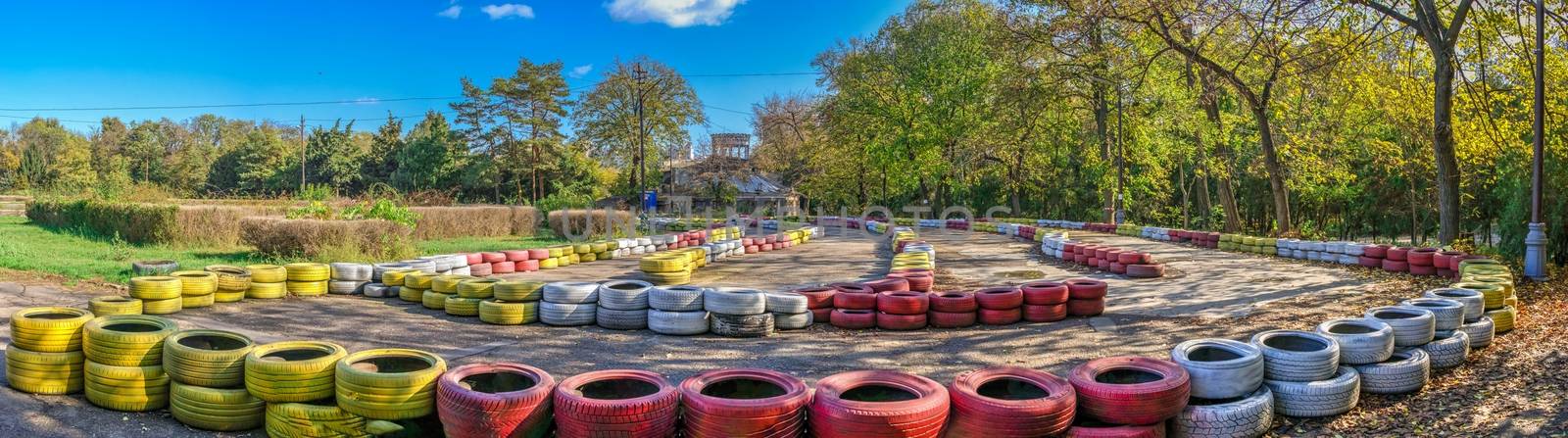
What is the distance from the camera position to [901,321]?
7422 mm

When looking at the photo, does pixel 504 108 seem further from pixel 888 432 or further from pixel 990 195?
pixel 888 432

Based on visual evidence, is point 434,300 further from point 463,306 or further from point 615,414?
A: point 615,414

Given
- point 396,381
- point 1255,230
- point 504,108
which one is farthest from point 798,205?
point 396,381

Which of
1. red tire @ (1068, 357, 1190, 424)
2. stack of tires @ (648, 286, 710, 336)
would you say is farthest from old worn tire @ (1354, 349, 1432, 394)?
stack of tires @ (648, 286, 710, 336)

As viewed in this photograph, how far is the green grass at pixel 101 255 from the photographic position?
10.6 m

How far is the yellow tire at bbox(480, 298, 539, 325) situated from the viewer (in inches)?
301

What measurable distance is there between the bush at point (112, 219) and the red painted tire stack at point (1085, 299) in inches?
648

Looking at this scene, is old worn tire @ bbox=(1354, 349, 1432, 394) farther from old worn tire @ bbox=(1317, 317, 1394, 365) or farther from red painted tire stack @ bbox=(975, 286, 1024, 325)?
red painted tire stack @ bbox=(975, 286, 1024, 325)

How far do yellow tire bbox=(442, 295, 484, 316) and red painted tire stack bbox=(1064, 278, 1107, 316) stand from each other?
223 inches

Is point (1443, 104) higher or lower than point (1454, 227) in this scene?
higher

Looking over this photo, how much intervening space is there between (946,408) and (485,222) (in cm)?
2102

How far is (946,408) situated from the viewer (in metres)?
3.68

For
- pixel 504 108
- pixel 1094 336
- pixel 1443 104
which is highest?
pixel 504 108

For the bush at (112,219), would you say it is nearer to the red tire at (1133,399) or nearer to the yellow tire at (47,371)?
the yellow tire at (47,371)
